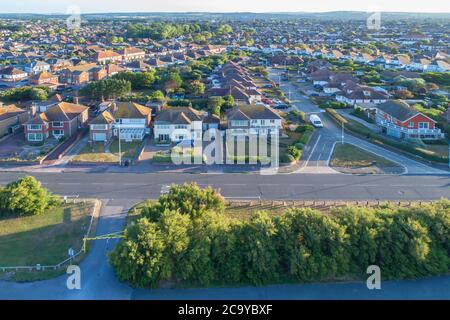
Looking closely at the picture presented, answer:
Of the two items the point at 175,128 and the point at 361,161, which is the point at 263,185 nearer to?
the point at 361,161


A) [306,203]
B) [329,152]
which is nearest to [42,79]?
[329,152]

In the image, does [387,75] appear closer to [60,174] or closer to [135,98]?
[135,98]

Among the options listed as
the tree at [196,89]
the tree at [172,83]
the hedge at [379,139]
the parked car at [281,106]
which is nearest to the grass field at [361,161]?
the hedge at [379,139]

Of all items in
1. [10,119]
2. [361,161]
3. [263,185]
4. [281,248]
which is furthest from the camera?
[10,119]

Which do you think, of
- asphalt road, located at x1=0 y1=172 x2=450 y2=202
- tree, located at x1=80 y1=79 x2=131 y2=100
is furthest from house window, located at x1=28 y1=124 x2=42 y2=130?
tree, located at x1=80 y1=79 x2=131 y2=100
